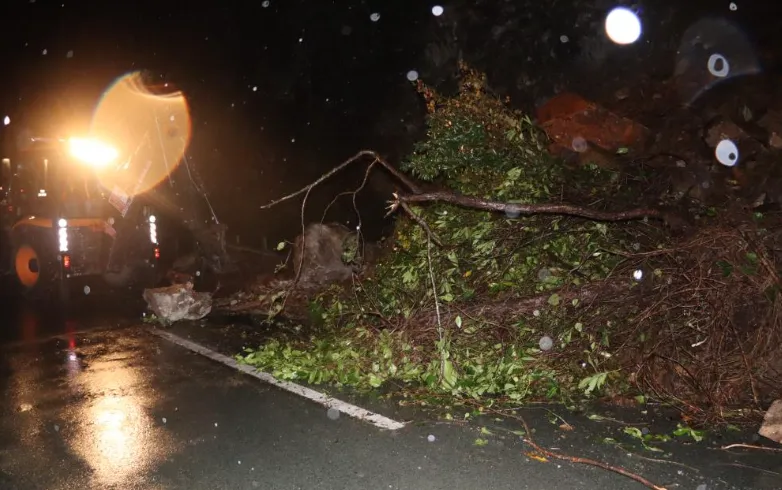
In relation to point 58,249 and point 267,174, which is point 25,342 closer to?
point 58,249

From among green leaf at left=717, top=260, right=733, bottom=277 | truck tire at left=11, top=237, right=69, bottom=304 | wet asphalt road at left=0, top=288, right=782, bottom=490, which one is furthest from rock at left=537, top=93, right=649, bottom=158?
truck tire at left=11, top=237, right=69, bottom=304

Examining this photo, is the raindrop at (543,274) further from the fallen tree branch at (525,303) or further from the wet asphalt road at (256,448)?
the wet asphalt road at (256,448)

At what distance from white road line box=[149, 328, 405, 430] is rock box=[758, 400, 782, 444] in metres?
2.56

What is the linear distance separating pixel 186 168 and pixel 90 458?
10.9m

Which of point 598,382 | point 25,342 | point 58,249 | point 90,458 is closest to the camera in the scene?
point 90,458

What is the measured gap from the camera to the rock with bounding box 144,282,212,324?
26.2 ft

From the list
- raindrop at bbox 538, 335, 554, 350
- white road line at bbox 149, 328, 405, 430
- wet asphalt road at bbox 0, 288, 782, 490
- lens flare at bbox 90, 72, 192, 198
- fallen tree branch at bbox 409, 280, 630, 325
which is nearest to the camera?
wet asphalt road at bbox 0, 288, 782, 490

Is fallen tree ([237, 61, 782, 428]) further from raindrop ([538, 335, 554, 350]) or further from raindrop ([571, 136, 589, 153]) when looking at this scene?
raindrop ([571, 136, 589, 153])

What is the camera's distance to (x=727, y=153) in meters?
7.16

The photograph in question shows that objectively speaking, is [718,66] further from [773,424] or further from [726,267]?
[773,424]

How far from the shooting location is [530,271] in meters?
6.13

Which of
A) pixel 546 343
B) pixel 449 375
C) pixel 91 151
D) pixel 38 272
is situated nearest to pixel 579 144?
pixel 546 343

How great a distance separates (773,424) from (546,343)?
1.88 meters

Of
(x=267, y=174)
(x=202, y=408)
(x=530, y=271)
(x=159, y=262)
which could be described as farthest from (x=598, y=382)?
(x=267, y=174)
